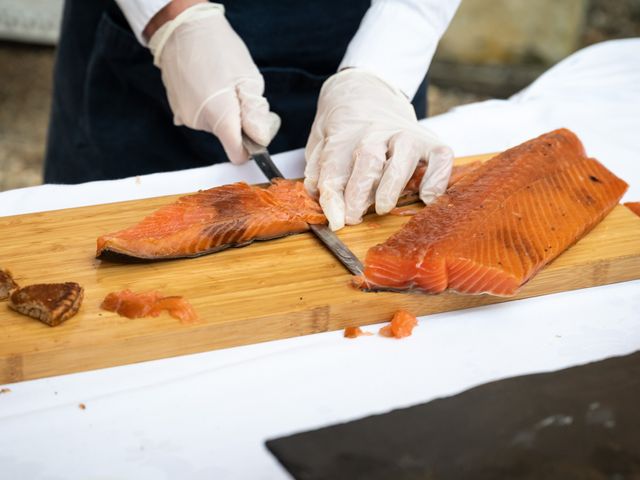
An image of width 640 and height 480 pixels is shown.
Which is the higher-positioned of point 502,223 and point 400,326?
point 502,223

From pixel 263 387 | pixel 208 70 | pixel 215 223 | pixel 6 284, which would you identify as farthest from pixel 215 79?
pixel 263 387

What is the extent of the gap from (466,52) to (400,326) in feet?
17.4

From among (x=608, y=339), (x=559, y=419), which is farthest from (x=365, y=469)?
(x=608, y=339)

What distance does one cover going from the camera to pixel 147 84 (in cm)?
286

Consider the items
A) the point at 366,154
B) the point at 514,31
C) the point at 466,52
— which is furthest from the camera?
the point at 466,52

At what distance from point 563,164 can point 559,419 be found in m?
1.06

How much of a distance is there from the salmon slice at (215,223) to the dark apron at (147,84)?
0.84 meters

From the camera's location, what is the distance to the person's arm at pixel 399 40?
250 cm

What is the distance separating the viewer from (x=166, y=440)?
1452 millimetres

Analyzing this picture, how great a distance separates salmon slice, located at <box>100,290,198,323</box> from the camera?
5.58ft

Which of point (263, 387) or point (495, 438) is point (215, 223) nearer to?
point (263, 387)

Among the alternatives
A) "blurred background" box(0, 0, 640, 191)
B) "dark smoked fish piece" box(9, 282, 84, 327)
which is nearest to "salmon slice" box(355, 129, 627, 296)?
"dark smoked fish piece" box(9, 282, 84, 327)

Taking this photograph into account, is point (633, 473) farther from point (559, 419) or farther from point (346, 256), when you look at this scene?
point (346, 256)

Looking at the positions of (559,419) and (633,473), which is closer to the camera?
(633,473)
